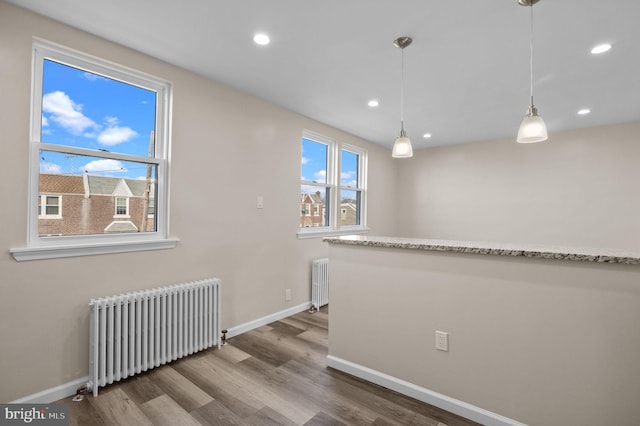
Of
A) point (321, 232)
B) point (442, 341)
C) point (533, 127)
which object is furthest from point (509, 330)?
point (321, 232)

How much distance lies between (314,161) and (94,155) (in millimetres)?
2664

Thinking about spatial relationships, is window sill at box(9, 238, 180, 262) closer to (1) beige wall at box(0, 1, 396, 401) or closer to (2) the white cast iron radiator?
(1) beige wall at box(0, 1, 396, 401)

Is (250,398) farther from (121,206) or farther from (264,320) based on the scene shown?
(121,206)

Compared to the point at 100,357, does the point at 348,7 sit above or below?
above

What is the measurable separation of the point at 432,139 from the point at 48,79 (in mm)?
4875

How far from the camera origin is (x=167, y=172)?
102 inches

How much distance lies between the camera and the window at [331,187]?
4.14 m

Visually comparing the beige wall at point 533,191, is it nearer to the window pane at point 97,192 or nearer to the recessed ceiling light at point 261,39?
the recessed ceiling light at point 261,39

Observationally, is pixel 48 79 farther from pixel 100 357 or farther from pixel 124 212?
pixel 100 357

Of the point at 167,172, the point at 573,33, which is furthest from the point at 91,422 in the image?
the point at 573,33

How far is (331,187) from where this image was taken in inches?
177

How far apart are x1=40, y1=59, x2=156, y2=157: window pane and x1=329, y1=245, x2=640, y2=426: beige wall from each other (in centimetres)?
213

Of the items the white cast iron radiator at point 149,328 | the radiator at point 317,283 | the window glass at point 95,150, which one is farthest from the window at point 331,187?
the window glass at point 95,150

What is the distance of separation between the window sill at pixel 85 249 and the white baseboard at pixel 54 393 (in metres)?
0.89
